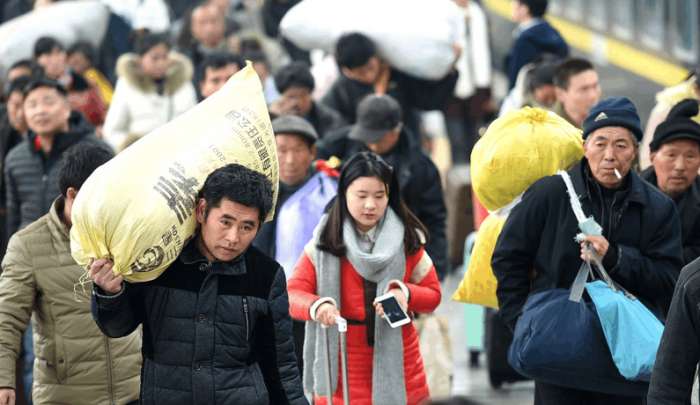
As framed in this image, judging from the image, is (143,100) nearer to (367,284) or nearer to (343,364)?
(367,284)

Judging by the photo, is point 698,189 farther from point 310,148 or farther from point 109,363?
point 109,363

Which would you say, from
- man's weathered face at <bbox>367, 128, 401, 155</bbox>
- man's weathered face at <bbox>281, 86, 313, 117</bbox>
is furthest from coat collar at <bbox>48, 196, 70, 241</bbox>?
man's weathered face at <bbox>281, 86, 313, 117</bbox>

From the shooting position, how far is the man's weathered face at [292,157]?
916 cm

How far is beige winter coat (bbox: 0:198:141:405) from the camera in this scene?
722 cm

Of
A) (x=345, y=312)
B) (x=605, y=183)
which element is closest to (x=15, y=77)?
(x=345, y=312)

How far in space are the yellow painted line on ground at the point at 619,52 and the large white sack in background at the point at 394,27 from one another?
6.30 metres

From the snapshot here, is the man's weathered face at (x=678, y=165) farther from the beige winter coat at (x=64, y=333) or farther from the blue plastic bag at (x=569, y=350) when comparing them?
the beige winter coat at (x=64, y=333)

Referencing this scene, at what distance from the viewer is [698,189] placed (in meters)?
8.35

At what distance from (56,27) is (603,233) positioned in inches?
328

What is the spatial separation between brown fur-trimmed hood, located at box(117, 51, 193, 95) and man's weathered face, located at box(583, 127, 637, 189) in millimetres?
6437

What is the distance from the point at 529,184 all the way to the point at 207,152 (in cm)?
177

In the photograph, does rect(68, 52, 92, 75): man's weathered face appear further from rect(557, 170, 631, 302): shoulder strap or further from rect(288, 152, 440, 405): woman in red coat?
rect(557, 170, 631, 302): shoulder strap

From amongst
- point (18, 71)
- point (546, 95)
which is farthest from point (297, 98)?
point (18, 71)

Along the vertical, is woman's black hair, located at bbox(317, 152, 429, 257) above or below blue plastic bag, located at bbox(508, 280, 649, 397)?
above
